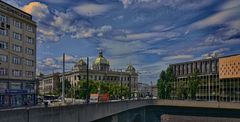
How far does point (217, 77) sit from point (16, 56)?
86.0 metres

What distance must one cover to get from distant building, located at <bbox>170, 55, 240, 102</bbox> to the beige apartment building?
72.8 m

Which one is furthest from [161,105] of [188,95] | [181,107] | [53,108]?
[53,108]

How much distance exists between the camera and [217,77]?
453 ft

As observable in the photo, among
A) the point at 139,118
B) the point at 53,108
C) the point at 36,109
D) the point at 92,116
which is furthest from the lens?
the point at 139,118

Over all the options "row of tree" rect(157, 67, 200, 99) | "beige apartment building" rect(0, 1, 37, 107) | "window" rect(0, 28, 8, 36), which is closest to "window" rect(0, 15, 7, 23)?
"beige apartment building" rect(0, 1, 37, 107)

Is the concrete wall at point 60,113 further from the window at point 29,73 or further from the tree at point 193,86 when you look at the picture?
the tree at point 193,86

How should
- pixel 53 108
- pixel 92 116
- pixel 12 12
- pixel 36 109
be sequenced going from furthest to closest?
1. pixel 12 12
2. pixel 92 116
3. pixel 53 108
4. pixel 36 109

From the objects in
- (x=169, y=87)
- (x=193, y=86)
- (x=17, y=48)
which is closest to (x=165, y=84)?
(x=169, y=87)

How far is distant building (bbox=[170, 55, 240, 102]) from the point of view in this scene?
124 meters

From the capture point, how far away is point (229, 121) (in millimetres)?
87438

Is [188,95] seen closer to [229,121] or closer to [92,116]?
[229,121]

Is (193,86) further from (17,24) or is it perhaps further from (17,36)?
(17,24)

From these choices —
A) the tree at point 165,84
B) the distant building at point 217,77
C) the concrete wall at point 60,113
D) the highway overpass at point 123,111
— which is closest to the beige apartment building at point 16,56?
the highway overpass at point 123,111

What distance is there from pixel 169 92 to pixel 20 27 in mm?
73523
